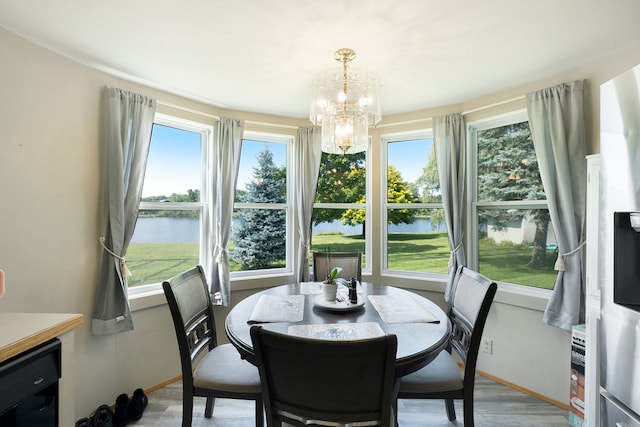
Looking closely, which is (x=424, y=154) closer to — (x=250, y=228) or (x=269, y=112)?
(x=269, y=112)

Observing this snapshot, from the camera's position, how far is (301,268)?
A: 10.2ft

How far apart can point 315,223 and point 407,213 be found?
100 cm

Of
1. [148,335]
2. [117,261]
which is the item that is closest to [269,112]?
[117,261]

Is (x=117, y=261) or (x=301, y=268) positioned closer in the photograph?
(x=117, y=261)

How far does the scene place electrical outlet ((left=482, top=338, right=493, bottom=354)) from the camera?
2.66 metres

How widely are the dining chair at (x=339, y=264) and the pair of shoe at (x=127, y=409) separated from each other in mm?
1563

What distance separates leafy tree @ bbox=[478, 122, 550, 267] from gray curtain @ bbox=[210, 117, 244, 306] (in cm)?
236

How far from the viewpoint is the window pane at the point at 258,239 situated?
10.4 ft

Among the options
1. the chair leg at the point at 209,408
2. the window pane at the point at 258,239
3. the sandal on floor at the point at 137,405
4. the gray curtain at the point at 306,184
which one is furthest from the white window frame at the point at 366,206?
the sandal on floor at the point at 137,405

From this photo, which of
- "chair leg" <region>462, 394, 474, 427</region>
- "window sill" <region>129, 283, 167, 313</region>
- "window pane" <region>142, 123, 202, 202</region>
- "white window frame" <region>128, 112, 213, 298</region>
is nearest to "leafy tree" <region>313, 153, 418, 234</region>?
"white window frame" <region>128, 112, 213, 298</region>

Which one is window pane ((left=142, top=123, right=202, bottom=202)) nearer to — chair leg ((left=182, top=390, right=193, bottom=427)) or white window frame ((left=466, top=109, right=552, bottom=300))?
chair leg ((left=182, top=390, right=193, bottom=427))

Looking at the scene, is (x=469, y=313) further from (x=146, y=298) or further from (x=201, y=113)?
(x=201, y=113)

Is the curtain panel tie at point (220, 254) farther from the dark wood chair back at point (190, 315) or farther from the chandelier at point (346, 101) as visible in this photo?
the chandelier at point (346, 101)

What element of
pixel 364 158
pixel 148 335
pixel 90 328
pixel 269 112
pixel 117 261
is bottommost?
pixel 148 335
